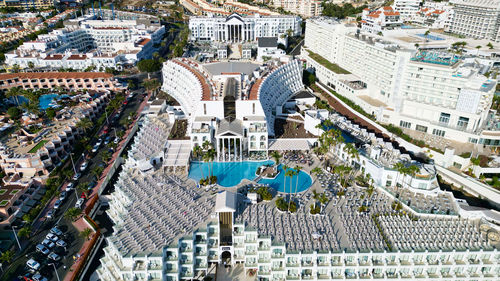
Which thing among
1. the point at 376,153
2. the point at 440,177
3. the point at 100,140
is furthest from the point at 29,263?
the point at 440,177

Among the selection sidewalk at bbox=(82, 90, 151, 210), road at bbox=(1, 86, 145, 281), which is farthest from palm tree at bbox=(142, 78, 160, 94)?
road at bbox=(1, 86, 145, 281)

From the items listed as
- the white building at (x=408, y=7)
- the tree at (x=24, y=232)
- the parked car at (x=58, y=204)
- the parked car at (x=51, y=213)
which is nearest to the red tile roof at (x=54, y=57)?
the parked car at (x=58, y=204)

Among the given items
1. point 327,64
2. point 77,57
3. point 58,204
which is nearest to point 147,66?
point 77,57

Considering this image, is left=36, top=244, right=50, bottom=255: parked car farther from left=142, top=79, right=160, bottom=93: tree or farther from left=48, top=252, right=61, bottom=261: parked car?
left=142, top=79, right=160, bottom=93: tree

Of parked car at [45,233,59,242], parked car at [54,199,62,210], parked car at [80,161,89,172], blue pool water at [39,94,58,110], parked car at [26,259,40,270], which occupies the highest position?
blue pool water at [39,94,58,110]

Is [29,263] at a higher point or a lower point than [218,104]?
lower

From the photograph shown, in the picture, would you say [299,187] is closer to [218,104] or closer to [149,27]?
[218,104]
